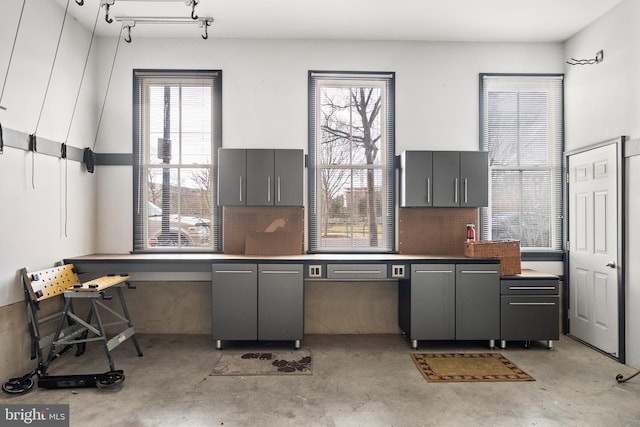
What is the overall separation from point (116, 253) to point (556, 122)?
5828mm

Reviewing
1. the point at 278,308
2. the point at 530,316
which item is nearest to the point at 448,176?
the point at 530,316

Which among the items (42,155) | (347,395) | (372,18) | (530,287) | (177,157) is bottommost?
(347,395)

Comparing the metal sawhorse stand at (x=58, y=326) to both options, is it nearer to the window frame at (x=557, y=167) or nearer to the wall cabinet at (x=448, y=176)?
the wall cabinet at (x=448, y=176)

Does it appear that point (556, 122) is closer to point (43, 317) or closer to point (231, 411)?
point (231, 411)

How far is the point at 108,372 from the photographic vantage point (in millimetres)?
3387

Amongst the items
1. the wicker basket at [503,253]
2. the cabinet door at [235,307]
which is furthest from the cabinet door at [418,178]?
the cabinet door at [235,307]

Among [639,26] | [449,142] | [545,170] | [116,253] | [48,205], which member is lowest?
[116,253]

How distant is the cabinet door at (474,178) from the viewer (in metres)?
4.37

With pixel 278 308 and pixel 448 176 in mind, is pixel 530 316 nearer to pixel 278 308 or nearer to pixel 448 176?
pixel 448 176

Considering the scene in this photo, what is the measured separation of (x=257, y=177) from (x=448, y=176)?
222cm

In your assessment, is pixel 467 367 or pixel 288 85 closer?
pixel 467 367

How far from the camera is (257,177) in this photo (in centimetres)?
431

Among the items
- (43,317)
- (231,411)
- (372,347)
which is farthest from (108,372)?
(372,347)

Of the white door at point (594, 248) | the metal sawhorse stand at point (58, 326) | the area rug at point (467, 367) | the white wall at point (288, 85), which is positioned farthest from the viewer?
the white wall at point (288, 85)
